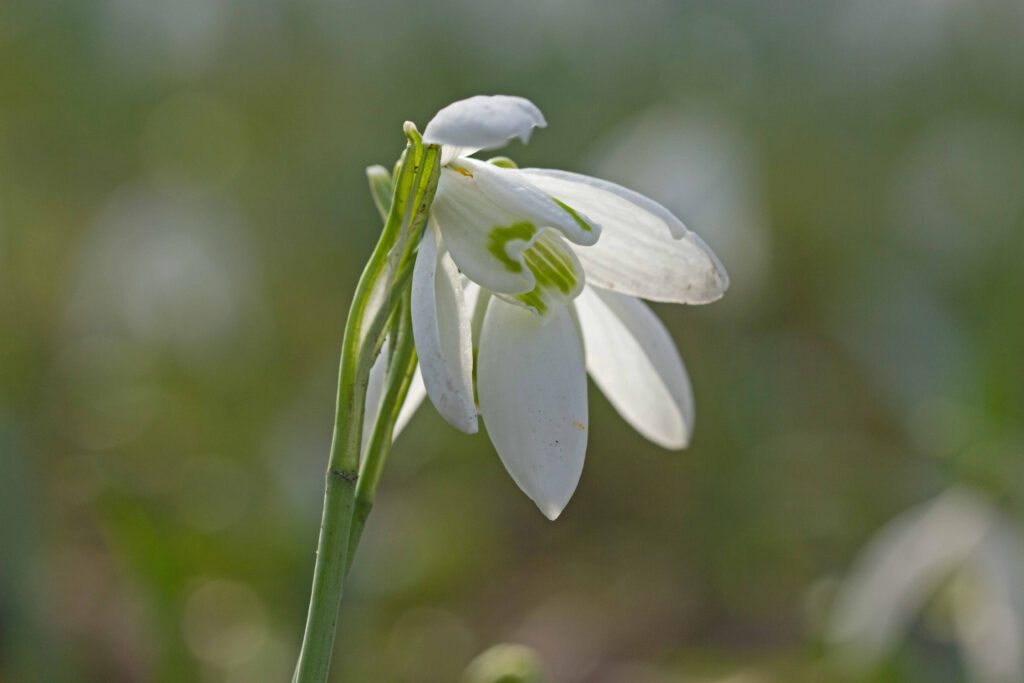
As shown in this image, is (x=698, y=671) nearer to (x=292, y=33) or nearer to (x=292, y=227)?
(x=292, y=227)

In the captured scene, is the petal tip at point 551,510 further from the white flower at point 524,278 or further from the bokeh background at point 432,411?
the bokeh background at point 432,411

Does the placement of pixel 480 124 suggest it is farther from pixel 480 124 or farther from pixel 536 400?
pixel 536 400

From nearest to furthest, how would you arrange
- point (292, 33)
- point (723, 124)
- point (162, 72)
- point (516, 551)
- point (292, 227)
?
1. point (516, 551)
2. point (723, 124)
3. point (292, 227)
4. point (162, 72)
5. point (292, 33)

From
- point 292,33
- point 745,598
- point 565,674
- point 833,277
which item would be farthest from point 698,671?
point 292,33

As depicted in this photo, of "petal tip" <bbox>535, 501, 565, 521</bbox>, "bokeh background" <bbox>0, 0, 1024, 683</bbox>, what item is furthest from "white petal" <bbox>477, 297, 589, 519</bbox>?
"bokeh background" <bbox>0, 0, 1024, 683</bbox>

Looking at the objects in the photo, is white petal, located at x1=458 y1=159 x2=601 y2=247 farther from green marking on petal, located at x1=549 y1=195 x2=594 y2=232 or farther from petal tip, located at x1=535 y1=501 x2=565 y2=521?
petal tip, located at x1=535 y1=501 x2=565 y2=521

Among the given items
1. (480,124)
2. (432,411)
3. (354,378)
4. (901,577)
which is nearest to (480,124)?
(480,124)

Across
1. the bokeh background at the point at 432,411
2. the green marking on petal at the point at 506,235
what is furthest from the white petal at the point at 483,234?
the bokeh background at the point at 432,411

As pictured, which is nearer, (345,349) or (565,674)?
(345,349)
